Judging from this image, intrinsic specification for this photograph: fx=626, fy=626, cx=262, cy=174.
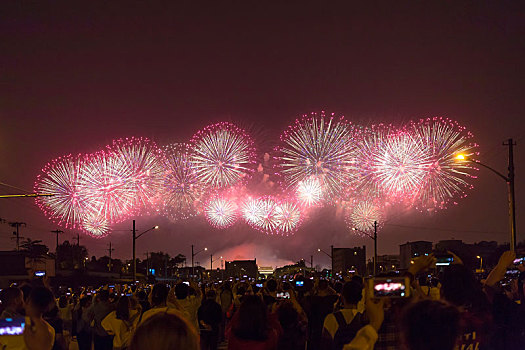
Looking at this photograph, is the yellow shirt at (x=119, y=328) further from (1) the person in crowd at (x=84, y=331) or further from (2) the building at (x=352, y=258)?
(2) the building at (x=352, y=258)

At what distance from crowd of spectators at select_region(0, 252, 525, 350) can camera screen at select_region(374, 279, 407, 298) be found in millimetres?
66

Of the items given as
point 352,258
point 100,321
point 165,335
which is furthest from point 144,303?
point 352,258

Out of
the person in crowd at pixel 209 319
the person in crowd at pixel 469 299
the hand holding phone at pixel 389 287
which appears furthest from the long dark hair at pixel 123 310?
the hand holding phone at pixel 389 287

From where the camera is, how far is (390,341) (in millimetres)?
5414

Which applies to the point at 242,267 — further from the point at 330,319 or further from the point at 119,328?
the point at 330,319

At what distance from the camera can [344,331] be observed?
18.7 ft

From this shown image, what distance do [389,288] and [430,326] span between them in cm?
151

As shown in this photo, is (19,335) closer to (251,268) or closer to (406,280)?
(406,280)

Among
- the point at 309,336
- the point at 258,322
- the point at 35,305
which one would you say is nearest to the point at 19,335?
the point at 35,305

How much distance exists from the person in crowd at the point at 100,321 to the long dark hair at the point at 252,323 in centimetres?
764

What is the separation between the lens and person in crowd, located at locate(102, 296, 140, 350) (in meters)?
8.99

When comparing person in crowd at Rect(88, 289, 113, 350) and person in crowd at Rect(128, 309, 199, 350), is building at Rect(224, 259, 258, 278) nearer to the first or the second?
person in crowd at Rect(88, 289, 113, 350)

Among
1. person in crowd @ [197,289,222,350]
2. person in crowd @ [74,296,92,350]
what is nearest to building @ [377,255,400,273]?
person in crowd @ [74,296,92,350]

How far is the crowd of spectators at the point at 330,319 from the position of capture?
2.98 metres
